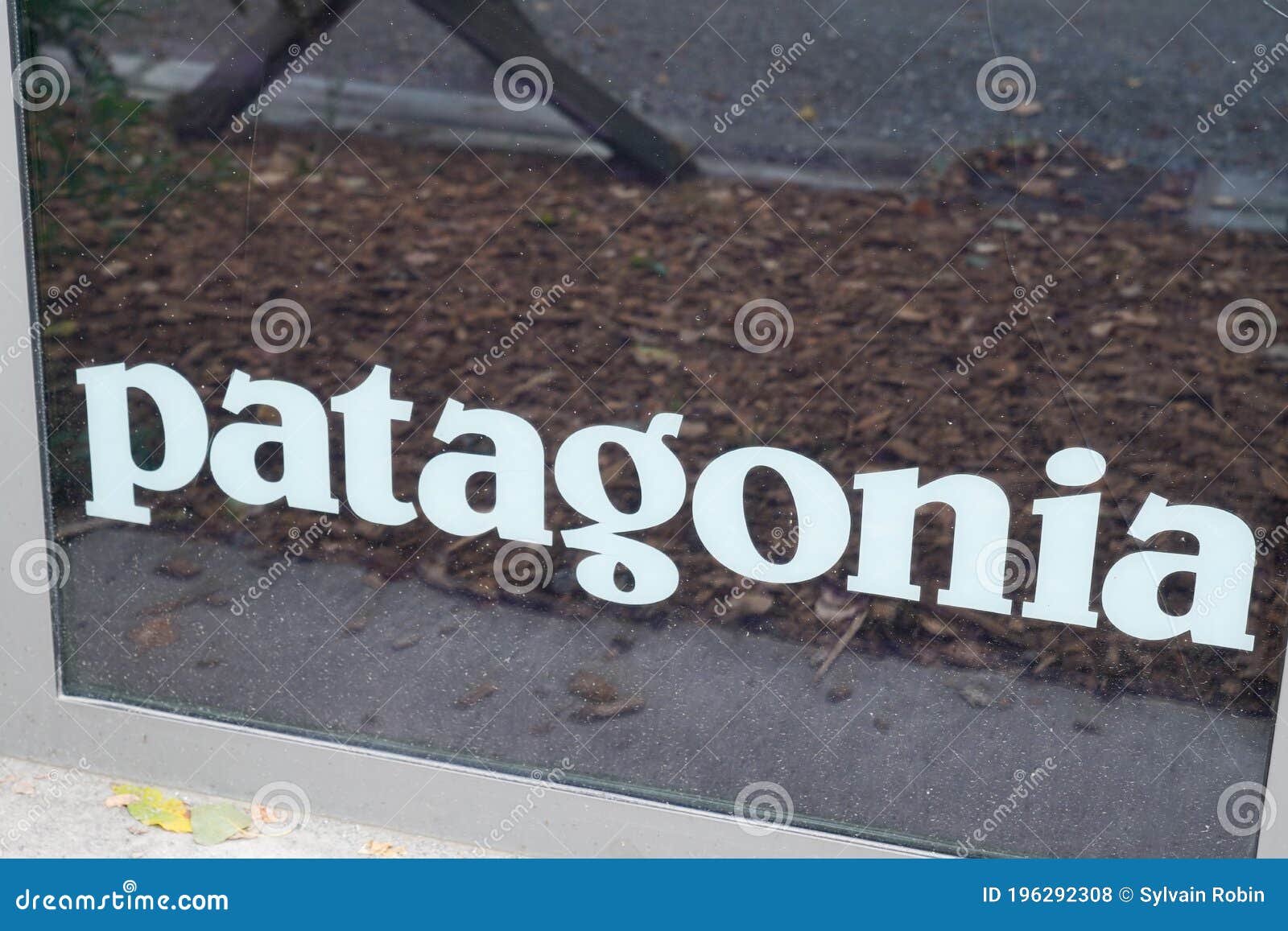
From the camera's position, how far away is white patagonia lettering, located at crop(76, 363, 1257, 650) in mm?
2541

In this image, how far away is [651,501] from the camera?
9.05 ft

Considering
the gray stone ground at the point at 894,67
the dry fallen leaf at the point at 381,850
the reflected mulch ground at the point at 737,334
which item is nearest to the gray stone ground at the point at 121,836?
the dry fallen leaf at the point at 381,850

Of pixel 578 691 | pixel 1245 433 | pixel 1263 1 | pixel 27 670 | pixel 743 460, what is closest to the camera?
pixel 1263 1

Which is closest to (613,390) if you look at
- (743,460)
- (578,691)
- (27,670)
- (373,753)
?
(743,460)

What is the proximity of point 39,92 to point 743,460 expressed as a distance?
5.72ft

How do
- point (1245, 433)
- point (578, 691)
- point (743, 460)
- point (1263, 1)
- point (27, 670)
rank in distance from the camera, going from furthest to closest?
point (27, 670) → point (578, 691) → point (743, 460) → point (1245, 433) → point (1263, 1)

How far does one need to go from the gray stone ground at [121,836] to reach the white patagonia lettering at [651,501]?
27.3 inches

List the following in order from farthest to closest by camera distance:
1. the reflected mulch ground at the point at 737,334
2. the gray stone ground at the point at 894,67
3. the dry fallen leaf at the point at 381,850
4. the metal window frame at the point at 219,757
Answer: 1. the dry fallen leaf at the point at 381,850
2. the metal window frame at the point at 219,757
3. the reflected mulch ground at the point at 737,334
4. the gray stone ground at the point at 894,67

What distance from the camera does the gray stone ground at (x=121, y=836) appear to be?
2.92 m

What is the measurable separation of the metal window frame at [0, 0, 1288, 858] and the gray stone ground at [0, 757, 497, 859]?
4 centimetres

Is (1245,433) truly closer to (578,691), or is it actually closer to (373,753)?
(578,691)

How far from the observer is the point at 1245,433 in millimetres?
2473

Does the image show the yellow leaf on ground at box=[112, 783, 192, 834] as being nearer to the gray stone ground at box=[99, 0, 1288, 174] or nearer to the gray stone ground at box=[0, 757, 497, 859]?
the gray stone ground at box=[0, 757, 497, 859]

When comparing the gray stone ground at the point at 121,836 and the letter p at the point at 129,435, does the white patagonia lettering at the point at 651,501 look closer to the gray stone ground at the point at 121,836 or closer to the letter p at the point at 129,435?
the letter p at the point at 129,435
